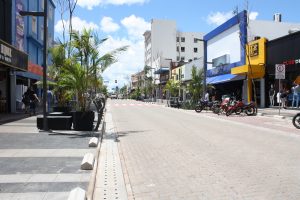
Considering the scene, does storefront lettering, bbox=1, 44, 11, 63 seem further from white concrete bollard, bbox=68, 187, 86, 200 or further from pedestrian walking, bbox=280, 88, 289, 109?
pedestrian walking, bbox=280, 88, 289, 109

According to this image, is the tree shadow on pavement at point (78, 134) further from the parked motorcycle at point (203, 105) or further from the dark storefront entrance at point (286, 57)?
the dark storefront entrance at point (286, 57)

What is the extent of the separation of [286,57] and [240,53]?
10.9 metres

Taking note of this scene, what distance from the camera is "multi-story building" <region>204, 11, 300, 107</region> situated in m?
36.6

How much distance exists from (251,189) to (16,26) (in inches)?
1039

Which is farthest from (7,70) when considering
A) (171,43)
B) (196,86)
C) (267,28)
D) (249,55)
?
(171,43)

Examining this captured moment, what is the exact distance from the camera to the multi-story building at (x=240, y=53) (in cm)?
3660

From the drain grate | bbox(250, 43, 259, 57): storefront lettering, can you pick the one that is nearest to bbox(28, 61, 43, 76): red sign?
bbox(250, 43, 259, 57): storefront lettering

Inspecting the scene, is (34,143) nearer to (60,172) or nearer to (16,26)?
(60,172)

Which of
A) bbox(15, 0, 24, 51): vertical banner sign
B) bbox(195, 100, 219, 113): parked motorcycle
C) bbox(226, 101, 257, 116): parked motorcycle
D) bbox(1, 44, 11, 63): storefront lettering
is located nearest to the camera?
→ bbox(1, 44, 11, 63): storefront lettering

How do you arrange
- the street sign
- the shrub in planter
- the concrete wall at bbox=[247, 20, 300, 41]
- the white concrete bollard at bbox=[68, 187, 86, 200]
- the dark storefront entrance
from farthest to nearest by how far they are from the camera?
the concrete wall at bbox=[247, 20, 300, 41] < the dark storefront entrance < the street sign < the shrub in planter < the white concrete bollard at bbox=[68, 187, 86, 200]

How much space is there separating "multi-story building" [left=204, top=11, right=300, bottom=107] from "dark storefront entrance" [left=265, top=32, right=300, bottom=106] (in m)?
0.95

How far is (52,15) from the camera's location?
5012 cm

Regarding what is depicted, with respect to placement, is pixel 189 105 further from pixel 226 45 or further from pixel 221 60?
pixel 226 45

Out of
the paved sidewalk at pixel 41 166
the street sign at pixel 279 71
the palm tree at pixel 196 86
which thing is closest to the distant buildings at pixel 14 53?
the paved sidewalk at pixel 41 166
